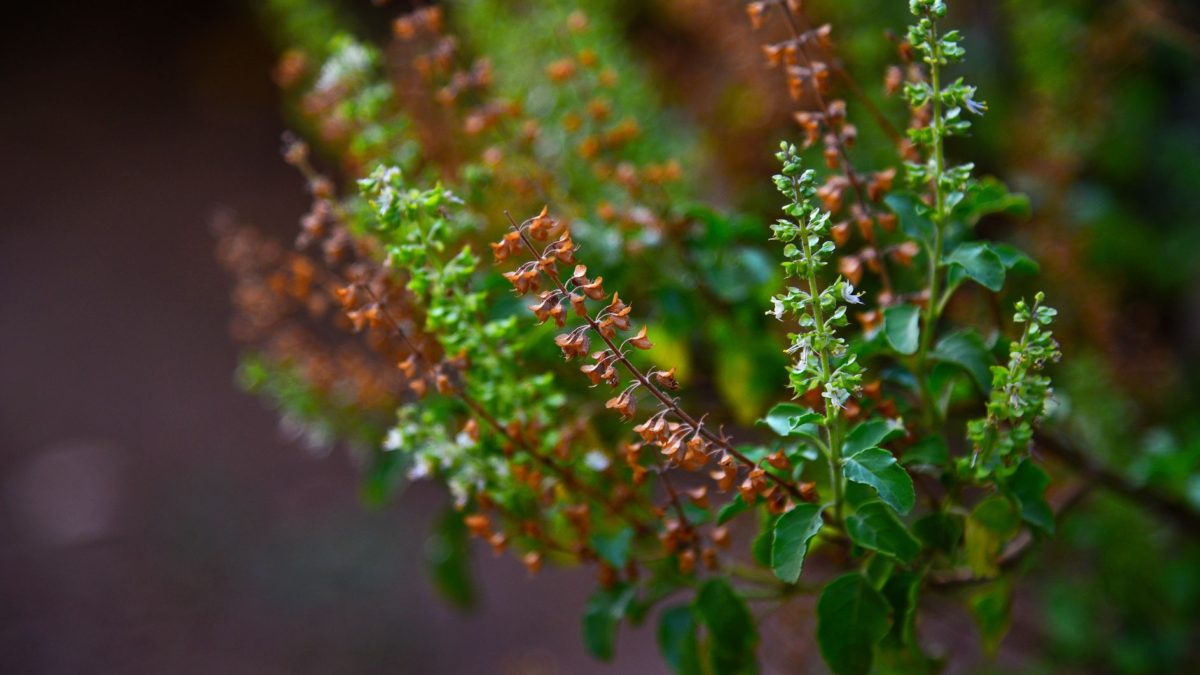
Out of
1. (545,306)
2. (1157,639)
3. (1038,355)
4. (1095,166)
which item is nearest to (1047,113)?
(1095,166)

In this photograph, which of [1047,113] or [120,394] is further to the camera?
[120,394]

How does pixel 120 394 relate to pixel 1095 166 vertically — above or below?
above

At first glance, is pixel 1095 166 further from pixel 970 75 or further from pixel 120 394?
pixel 120 394

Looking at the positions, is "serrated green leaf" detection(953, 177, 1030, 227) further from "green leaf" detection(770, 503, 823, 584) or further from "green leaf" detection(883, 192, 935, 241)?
"green leaf" detection(770, 503, 823, 584)

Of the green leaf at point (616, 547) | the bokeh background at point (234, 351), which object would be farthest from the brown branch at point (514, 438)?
the bokeh background at point (234, 351)

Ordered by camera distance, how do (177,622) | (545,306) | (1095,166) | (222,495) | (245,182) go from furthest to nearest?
(245,182), (222,495), (177,622), (1095,166), (545,306)

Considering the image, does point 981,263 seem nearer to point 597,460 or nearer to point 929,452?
point 929,452

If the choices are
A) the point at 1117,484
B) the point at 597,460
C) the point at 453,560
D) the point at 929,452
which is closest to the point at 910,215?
the point at 929,452
